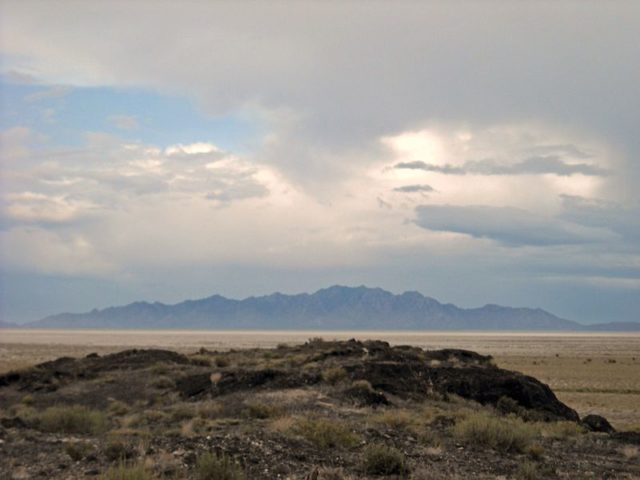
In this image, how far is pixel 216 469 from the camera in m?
14.2

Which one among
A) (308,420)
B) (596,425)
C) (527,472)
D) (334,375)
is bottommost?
(596,425)

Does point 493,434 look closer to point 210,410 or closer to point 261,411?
point 261,411

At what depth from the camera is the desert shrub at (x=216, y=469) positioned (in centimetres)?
1405

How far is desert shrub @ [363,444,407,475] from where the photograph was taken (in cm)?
1584

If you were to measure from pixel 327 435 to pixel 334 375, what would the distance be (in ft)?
38.5

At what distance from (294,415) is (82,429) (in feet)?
21.7

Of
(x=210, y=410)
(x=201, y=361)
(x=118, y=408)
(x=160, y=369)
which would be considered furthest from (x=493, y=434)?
(x=201, y=361)

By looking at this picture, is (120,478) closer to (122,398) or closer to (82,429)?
(82,429)

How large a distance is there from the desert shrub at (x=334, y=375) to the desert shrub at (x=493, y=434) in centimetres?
955

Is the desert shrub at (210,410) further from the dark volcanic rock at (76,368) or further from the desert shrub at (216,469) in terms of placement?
the dark volcanic rock at (76,368)

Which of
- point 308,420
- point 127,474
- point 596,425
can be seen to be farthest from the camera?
point 596,425

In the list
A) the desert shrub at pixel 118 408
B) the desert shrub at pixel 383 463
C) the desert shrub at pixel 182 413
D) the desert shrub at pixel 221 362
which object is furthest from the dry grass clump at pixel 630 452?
the desert shrub at pixel 221 362

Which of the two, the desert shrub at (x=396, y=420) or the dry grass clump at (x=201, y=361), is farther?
the dry grass clump at (x=201, y=361)

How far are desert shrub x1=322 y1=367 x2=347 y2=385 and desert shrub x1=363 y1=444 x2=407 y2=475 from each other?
13721 millimetres
